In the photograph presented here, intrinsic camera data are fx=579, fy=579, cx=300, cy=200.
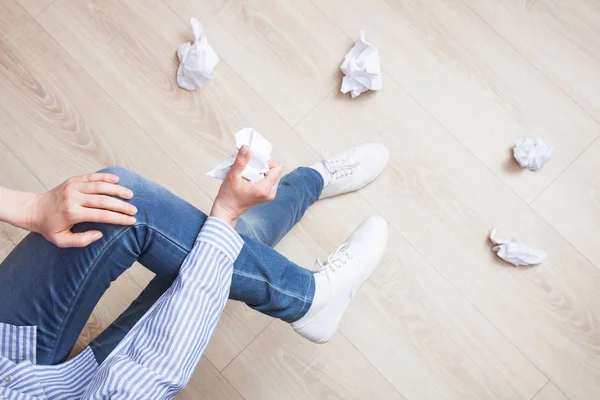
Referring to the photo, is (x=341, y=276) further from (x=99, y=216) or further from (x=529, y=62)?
(x=529, y=62)

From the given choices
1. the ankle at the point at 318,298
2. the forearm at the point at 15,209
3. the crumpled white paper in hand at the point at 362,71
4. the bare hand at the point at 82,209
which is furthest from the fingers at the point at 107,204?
the crumpled white paper in hand at the point at 362,71

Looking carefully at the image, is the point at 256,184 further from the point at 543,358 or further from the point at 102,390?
the point at 543,358

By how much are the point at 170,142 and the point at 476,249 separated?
672 mm

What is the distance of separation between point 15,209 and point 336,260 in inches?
21.0

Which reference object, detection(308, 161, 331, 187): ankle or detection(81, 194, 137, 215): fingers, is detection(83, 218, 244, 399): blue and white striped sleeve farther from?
detection(308, 161, 331, 187): ankle

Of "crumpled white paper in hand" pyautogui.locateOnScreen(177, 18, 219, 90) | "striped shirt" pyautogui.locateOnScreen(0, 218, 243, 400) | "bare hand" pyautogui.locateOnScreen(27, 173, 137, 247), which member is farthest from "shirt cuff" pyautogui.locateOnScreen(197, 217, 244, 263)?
"crumpled white paper in hand" pyautogui.locateOnScreen(177, 18, 219, 90)

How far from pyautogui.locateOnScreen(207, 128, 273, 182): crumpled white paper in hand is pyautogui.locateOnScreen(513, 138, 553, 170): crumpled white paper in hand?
2.00ft

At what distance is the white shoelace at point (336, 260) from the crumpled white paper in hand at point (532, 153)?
1.34 feet

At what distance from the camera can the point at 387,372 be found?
113 centimetres

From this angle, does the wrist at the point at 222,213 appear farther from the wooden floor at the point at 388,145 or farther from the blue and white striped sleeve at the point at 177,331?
the wooden floor at the point at 388,145

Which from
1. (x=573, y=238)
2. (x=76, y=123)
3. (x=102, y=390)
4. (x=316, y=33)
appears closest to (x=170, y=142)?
(x=76, y=123)

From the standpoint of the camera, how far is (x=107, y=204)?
77 centimetres

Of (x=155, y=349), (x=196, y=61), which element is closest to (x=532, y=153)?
(x=196, y=61)

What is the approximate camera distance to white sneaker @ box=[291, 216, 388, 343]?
99 centimetres
